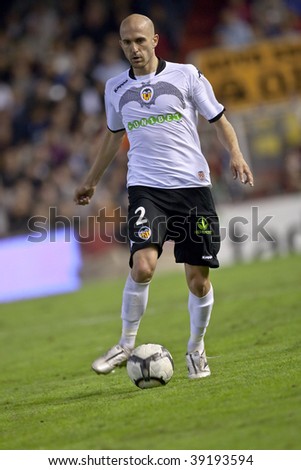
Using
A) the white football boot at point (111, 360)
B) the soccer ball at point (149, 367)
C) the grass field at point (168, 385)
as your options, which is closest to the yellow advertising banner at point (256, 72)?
the grass field at point (168, 385)

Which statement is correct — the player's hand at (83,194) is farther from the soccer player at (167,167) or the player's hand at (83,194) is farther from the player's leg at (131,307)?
the player's leg at (131,307)

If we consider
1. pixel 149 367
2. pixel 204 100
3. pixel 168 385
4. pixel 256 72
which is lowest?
pixel 168 385

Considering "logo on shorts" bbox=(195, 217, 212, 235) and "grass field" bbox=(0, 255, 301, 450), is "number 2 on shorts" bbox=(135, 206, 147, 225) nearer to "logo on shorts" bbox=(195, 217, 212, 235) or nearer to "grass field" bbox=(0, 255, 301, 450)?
"logo on shorts" bbox=(195, 217, 212, 235)

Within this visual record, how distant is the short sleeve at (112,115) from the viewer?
753cm

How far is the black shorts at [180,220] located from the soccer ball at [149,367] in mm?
665

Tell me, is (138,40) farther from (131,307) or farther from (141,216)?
(131,307)

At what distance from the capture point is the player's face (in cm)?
716

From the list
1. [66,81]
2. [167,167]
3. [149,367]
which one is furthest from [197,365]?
[66,81]

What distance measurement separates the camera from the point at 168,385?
718 cm

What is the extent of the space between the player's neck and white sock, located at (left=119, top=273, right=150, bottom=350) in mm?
1420

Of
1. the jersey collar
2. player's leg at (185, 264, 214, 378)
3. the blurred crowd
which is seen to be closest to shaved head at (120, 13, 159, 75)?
the jersey collar

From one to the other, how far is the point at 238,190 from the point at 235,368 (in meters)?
11.0

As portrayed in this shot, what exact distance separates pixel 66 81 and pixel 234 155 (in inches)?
551
